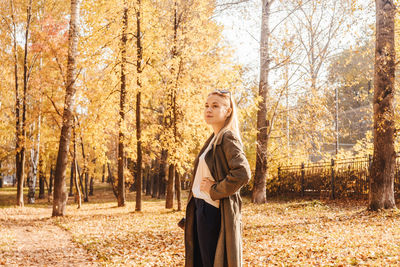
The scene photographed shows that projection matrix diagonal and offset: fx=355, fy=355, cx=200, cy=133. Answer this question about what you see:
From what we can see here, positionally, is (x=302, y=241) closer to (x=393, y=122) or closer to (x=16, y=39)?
(x=393, y=122)

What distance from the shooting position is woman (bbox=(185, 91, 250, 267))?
2.49 m

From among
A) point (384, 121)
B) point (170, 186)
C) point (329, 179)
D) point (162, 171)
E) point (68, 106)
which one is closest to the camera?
point (384, 121)

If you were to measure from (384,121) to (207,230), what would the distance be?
29.0 feet

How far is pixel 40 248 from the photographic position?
7.18 metres

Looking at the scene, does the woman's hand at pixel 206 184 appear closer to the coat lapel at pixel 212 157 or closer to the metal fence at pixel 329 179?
the coat lapel at pixel 212 157

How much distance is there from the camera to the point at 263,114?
51.8ft

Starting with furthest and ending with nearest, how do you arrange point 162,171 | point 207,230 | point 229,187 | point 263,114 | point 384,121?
point 162,171 → point 263,114 → point 384,121 → point 207,230 → point 229,187

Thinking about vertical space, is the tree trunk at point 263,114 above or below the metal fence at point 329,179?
above

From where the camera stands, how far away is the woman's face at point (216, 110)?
9.05 feet

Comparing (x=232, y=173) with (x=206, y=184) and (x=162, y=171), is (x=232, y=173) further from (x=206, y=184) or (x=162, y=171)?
(x=162, y=171)

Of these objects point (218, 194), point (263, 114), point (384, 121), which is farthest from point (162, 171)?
point (218, 194)

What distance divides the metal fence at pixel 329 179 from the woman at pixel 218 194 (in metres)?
12.1

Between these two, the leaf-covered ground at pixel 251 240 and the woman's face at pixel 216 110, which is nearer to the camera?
the woman's face at pixel 216 110

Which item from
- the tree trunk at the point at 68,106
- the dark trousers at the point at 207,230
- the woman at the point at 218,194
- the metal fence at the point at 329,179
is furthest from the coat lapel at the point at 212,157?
the metal fence at the point at 329,179
